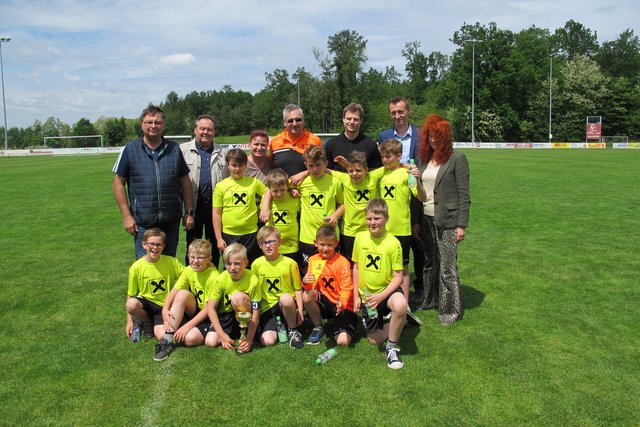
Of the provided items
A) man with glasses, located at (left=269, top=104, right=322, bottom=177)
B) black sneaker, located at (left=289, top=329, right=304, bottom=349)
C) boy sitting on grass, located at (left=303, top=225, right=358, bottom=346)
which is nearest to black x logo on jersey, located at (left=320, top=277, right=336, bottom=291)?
boy sitting on grass, located at (left=303, top=225, right=358, bottom=346)

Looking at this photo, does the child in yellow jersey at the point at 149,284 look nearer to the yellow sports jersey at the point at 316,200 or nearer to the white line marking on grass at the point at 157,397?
the white line marking on grass at the point at 157,397

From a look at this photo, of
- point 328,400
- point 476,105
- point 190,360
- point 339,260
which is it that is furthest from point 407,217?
point 476,105

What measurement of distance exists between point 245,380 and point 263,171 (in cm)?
243

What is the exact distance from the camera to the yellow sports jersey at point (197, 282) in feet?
15.3

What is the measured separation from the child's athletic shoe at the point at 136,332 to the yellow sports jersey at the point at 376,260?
7.30 feet

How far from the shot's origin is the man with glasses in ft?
17.4

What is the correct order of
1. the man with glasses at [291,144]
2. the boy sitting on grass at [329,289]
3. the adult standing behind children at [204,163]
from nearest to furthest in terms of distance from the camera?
the boy sitting on grass at [329,289]
the man with glasses at [291,144]
the adult standing behind children at [204,163]

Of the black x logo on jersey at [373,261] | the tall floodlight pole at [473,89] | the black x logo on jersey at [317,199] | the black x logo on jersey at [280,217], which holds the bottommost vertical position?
Answer: the black x logo on jersey at [373,261]

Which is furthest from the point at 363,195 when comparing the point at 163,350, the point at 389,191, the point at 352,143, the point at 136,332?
the point at 136,332

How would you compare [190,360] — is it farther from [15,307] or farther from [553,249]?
[553,249]

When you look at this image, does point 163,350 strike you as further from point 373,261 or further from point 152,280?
point 373,261

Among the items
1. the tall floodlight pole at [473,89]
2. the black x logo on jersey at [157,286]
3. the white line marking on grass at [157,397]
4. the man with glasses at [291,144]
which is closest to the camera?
the white line marking on grass at [157,397]

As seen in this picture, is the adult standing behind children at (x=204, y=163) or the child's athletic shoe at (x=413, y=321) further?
the adult standing behind children at (x=204, y=163)

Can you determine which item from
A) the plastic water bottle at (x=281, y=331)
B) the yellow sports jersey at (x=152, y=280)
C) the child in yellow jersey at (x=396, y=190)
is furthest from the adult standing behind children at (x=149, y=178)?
the child in yellow jersey at (x=396, y=190)
